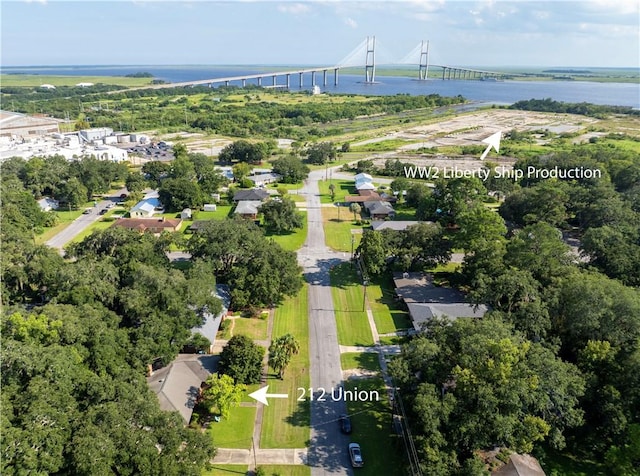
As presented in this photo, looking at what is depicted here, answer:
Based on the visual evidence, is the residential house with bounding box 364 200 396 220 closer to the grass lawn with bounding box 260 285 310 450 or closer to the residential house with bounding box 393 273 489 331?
the residential house with bounding box 393 273 489 331

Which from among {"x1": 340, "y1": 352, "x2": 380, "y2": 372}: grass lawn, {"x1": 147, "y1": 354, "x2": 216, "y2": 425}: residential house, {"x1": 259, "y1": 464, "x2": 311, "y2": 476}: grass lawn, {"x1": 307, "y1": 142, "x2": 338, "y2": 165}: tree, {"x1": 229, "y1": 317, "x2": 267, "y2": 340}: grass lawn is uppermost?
{"x1": 307, "y1": 142, "x2": 338, "y2": 165}: tree

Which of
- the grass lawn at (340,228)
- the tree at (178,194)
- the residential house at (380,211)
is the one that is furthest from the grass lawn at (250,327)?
the tree at (178,194)

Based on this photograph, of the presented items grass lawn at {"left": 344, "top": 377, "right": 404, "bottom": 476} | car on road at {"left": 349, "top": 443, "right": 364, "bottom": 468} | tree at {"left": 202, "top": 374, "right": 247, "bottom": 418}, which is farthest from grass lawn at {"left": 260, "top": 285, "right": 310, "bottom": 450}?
grass lawn at {"left": 344, "top": 377, "right": 404, "bottom": 476}

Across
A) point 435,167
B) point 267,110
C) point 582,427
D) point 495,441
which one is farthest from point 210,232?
point 267,110

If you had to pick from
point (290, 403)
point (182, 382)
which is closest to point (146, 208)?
point (182, 382)

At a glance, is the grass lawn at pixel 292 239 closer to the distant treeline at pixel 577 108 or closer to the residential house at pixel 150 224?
the residential house at pixel 150 224

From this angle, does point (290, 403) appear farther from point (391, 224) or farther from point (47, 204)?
point (47, 204)

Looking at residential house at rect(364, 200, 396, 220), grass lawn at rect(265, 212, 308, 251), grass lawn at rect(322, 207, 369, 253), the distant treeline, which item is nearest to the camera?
grass lawn at rect(265, 212, 308, 251)

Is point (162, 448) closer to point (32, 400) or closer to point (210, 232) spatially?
point (32, 400)
